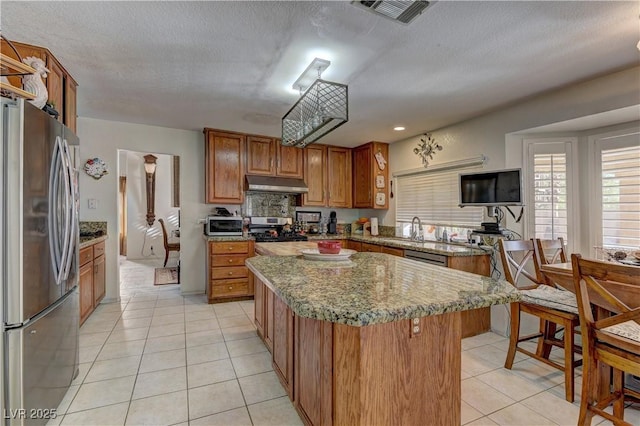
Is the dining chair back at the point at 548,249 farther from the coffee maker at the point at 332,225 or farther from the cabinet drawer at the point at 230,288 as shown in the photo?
the cabinet drawer at the point at 230,288

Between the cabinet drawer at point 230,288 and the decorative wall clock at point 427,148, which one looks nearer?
the cabinet drawer at point 230,288

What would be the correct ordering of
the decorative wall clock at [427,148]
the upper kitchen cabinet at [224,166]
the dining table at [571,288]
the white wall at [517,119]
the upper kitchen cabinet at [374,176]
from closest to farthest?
the dining table at [571,288] < the white wall at [517,119] < the decorative wall clock at [427,148] < the upper kitchen cabinet at [224,166] < the upper kitchen cabinet at [374,176]

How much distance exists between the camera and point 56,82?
2.30 meters

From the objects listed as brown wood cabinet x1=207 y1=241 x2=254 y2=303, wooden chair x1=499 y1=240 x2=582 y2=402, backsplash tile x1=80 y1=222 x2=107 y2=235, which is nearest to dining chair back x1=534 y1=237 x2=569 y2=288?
wooden chair x1=499 y1=240 x2=582 y2=402

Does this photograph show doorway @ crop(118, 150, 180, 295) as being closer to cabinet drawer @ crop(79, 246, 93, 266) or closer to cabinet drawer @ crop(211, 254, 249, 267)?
cabinet drawer @ crop(211, 254, 249, 267)

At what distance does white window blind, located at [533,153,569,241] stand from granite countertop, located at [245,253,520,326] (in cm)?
201

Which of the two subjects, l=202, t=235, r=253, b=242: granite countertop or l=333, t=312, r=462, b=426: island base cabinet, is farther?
l=202, t=235, r=253, b=242: granite countertop

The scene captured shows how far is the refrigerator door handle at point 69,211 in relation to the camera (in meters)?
1.87

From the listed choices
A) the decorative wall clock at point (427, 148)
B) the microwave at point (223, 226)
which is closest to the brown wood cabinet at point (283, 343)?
the microwave at point (223, 226)

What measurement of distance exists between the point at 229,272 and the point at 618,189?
13.6ft

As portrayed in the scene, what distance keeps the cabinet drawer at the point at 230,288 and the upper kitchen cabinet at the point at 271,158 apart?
1540mm

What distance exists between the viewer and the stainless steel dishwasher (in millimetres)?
3029

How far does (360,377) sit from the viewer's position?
1199 millimetres

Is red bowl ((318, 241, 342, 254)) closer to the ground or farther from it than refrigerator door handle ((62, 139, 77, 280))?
closer to the ground
